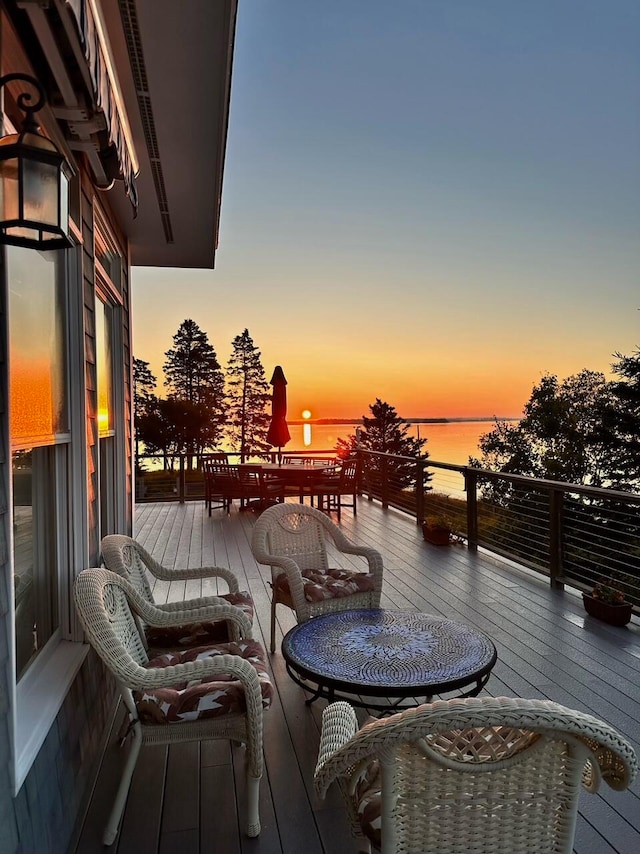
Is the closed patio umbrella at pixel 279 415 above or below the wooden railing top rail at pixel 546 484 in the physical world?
above

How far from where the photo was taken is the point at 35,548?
2.06 m

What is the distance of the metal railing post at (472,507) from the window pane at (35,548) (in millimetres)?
4628

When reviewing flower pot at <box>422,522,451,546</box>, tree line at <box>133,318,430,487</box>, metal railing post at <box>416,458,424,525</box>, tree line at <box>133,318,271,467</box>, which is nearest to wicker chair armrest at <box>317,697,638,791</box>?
flower pot at <box>422,522,451,546</box>

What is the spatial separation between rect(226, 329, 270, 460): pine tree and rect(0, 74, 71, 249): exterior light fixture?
26.9 meters

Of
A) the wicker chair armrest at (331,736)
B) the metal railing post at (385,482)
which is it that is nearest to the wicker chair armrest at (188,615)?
the wicker chair armrest at (331,736)

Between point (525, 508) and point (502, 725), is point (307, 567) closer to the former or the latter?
point (502, 725)

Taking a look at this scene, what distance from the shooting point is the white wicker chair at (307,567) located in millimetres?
3115

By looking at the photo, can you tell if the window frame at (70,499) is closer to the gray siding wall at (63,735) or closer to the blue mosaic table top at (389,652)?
the gray siding wall at (63,735)

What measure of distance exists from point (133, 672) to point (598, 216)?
34.0 ft

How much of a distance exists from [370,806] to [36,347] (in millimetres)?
1659

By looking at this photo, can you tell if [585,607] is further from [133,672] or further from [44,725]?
[44,725]

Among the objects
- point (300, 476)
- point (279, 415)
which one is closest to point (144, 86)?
point (300, 476)

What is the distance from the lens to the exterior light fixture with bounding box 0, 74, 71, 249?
4.13 feet

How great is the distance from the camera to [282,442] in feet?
32.4
